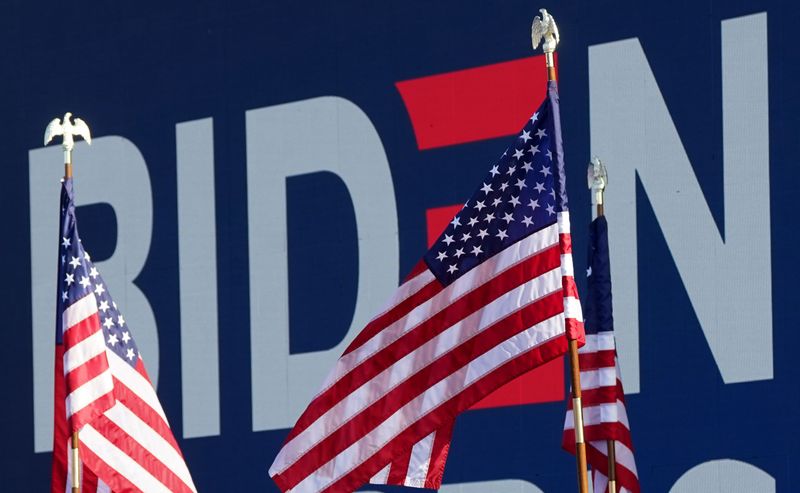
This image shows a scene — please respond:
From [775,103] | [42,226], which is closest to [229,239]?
[42,226]

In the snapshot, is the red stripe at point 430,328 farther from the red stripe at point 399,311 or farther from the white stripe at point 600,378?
the white stripe at point 600,378

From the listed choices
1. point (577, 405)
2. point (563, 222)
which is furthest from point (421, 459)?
point (563, 222)

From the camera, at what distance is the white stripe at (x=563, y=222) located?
37.2ft

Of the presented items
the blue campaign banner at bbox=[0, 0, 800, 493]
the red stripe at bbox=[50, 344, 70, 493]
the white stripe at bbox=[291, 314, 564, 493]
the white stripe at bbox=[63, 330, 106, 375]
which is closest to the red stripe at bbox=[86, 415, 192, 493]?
the red stripe at bbox=[50, 344, 70, 493]

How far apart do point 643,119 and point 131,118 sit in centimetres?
557

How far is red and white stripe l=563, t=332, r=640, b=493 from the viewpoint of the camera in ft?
42.8

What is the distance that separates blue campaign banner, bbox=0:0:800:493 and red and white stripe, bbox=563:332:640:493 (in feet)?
6.02

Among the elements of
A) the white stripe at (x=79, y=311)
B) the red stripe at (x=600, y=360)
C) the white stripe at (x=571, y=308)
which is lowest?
the red stripe at (x=600, y=360)

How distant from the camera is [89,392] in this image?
13.5 metres

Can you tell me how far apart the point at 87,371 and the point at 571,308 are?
13.0 ft

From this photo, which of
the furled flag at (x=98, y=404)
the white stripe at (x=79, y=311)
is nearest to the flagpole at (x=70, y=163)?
the furled flag at (x=98, y=404)

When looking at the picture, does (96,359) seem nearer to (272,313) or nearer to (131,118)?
(272,313)

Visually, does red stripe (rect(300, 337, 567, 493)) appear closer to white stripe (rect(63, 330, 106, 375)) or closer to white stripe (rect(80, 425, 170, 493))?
white stripe (rect(80, 425, 170, 493))

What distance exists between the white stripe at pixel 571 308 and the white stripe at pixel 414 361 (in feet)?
0.53
